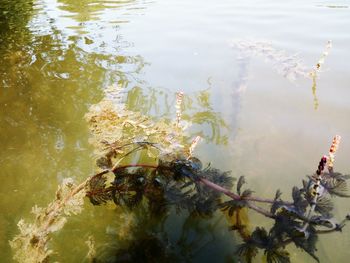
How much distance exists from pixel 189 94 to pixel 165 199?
1.80 m

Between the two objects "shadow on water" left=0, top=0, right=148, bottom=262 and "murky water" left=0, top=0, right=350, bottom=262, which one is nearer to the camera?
"murky water" left=0, top=0, right=350, bottom=262

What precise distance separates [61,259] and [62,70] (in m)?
2.94

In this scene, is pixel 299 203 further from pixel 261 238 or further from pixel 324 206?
→ pixel 261 238

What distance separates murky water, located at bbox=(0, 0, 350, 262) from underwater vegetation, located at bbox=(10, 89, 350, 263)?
0.13 m

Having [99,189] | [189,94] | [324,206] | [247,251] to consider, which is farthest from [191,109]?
[324,206]

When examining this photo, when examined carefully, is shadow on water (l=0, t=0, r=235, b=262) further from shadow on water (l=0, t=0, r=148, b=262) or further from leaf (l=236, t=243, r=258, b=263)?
leaf (l=236, t=243, r=258, b=263)

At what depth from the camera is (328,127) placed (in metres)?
2.95

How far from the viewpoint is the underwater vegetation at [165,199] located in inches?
65.0

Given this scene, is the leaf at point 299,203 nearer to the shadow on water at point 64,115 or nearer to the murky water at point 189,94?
the murky water at point 189,94

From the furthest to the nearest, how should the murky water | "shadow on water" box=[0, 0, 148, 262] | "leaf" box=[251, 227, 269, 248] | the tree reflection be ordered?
the tree reflection → "shadow on water" box=[0, 0, 148, 262] → the murky water → "leaf" box=[251, 227, 269, 248]

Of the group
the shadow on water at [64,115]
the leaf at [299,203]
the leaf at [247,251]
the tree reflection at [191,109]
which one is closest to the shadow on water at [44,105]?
the shadow on water at [64,115]

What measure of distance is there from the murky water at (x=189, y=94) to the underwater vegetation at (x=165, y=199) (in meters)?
0.13

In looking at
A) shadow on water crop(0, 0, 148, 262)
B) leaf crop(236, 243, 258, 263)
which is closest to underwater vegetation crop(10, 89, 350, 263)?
leaf crop(236, 243, 258, 263)

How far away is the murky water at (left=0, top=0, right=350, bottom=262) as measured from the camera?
217cm
